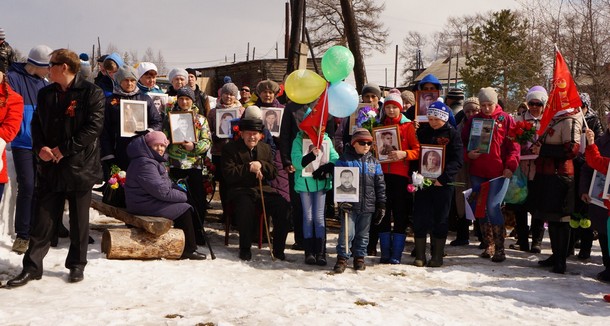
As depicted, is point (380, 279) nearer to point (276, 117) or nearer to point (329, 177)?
point (329, 177)

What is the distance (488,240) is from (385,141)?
216cm

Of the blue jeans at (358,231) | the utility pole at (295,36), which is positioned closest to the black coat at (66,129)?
the blue jeans at (358,231)

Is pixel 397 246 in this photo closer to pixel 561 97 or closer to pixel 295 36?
pixel 561 97

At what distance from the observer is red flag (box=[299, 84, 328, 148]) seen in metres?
6.80

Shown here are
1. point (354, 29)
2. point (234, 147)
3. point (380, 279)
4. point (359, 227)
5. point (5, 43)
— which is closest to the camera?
point (380, 279)

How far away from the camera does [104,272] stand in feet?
19.1

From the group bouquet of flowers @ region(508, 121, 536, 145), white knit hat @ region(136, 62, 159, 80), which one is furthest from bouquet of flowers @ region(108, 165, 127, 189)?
bouquet of flowers @ region(508, 121, 536, 145)

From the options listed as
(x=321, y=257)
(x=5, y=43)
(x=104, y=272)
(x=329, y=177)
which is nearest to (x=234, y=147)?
(x=329, y=177)

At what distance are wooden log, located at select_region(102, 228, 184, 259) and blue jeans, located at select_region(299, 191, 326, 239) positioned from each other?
1514 mm

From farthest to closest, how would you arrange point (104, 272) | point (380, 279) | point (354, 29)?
1. point (354, 29)
2. point (380, 279)
3. point (104, 272)

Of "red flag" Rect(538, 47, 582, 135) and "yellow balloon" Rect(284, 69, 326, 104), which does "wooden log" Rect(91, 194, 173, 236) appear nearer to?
"yellow balloon" Rect(284, 69, 326, 104)

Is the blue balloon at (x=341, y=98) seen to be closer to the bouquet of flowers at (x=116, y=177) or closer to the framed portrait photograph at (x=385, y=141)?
the framed portrait photograph at (x=385, y=141)

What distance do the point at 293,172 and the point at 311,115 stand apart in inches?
30.9

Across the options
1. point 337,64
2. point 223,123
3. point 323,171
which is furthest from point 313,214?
point 223,123
